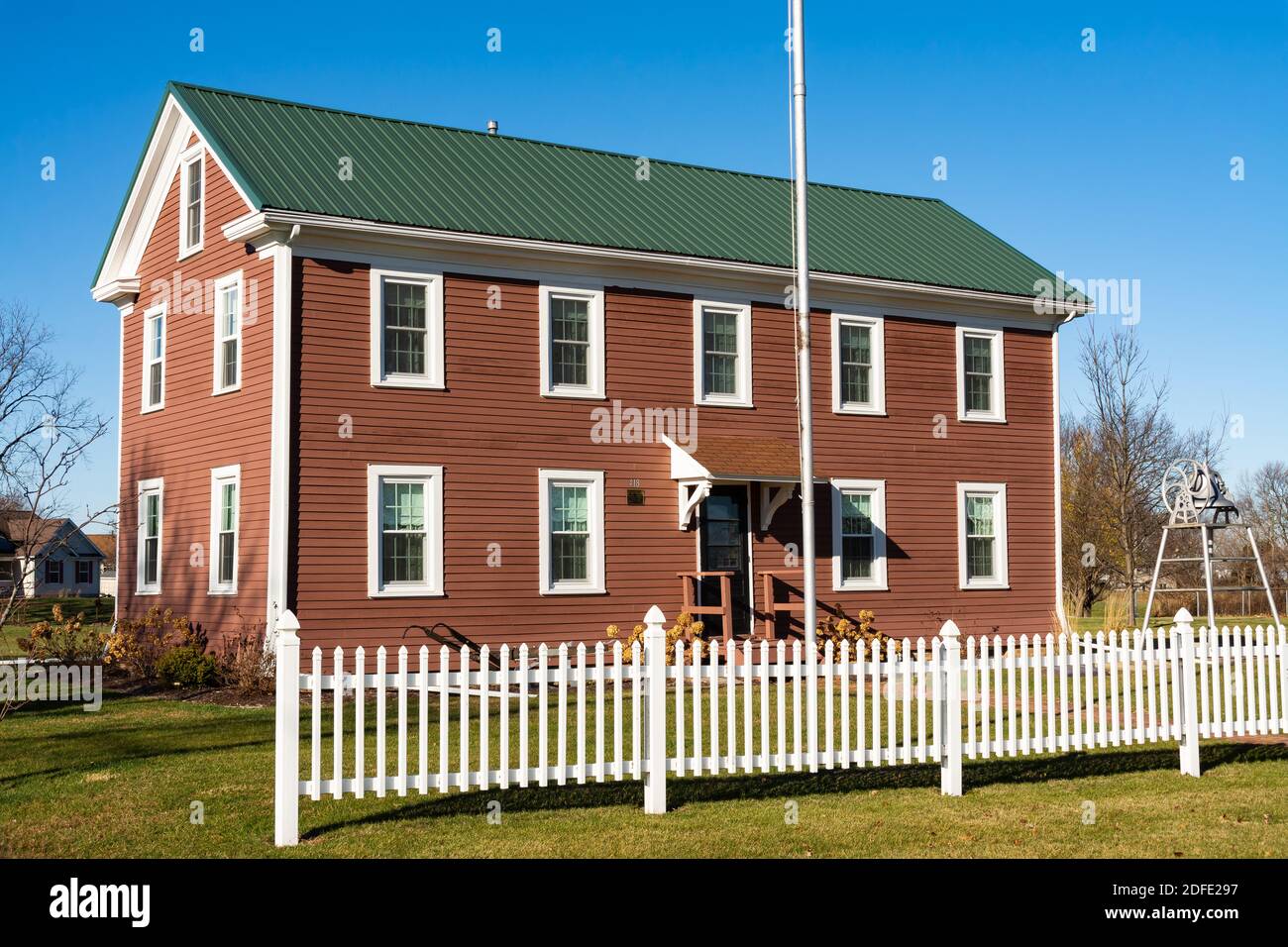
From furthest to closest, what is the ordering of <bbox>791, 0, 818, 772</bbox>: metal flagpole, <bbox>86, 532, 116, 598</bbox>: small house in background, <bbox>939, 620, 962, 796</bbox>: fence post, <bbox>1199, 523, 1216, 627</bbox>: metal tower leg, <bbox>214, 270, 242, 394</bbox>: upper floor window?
1. <bbox>86, 532, 116, 598</bbox>: small house in background
2. <bbox>1199, 523, 1216, 627</bbox>: metal tower leg
3. <bbox>214, 270, 242, 394</bbox>: upper floor window
4. <bbox>791, 0, 818, 772</bbox>: metal flagpole
5. <bbox>939, 620, 962, 796</bbox>: fence post

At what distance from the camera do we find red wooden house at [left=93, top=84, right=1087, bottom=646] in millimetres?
19266

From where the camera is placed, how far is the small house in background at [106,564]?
8424 centimetres

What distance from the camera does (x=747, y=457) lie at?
71.5ft

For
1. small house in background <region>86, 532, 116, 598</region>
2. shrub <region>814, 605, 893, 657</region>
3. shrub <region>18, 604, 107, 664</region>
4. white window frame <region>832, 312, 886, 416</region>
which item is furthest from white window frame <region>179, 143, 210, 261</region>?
small house in background <region>86, 532, 116, 598</region>

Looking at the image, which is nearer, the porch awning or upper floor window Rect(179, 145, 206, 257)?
the porch awning

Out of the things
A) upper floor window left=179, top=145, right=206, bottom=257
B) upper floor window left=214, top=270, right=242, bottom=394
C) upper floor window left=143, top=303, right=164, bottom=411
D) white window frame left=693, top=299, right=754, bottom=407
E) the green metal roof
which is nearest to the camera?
the green metal roof

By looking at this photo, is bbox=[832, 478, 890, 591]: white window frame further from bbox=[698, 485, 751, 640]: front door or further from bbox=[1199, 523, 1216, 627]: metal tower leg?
bbox=[1199, 523, 1216, 627]: metal tower leg

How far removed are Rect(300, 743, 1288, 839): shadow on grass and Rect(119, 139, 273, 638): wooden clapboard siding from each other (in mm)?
9115

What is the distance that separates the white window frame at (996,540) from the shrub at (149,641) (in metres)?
13.1

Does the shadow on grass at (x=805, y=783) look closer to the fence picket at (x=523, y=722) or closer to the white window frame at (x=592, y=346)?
the fence picket at (x=523, y=722)

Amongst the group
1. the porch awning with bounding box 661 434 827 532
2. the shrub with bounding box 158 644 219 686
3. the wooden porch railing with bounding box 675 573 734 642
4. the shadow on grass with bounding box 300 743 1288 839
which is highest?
the porch awning with bounding box 661 434 827 532

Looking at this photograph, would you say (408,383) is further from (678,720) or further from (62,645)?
(678,720)
